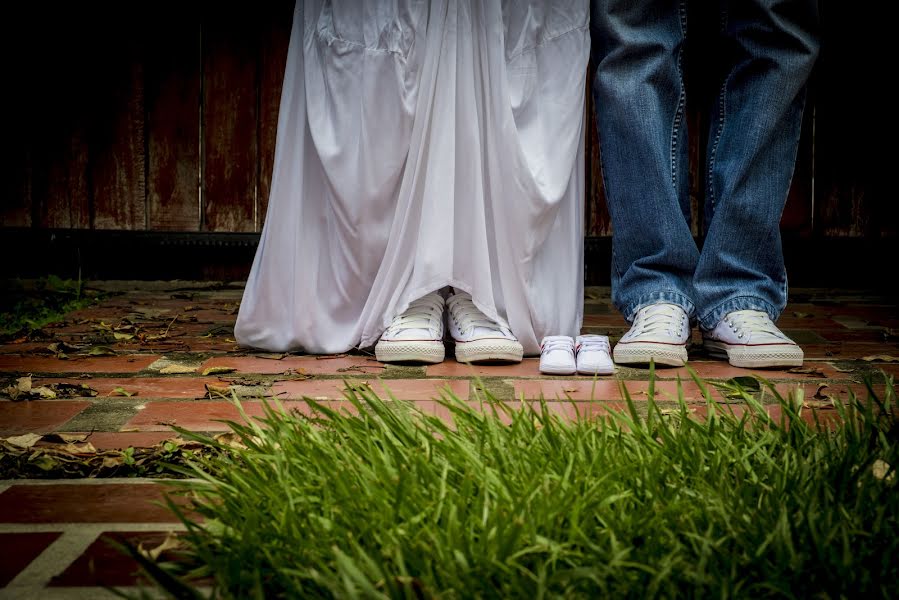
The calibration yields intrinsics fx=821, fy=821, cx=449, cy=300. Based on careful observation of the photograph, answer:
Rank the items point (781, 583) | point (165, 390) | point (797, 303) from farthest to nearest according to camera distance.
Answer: point (797, 303), point (165, 390), point (781, 583)

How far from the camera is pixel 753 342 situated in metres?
1.73

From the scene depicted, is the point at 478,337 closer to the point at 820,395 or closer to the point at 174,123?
the point at 820,395

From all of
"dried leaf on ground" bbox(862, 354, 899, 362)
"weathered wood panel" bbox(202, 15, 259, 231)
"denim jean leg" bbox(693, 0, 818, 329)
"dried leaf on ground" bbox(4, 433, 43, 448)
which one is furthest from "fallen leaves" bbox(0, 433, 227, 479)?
"weathered wood panel" bbox(202, 15, 259, 231)

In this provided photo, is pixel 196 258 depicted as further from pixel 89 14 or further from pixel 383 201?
pixel 383 201

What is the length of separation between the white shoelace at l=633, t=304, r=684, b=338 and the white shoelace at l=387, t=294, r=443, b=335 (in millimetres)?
444

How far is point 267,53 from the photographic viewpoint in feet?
9.89

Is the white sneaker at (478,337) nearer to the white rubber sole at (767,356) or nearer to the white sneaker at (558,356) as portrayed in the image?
the white sneaker at (558,356)

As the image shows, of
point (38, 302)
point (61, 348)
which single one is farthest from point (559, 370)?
point (38, 302)

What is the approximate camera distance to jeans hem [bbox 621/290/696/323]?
185 cm

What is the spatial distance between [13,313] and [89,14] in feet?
3.98

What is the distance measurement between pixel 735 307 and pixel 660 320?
7.6 inches

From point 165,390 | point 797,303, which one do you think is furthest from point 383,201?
point 797,303

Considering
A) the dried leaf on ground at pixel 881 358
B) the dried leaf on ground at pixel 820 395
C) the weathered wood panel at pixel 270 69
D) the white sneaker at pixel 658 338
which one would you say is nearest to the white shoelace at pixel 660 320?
the white sneaker at pixel 658 338

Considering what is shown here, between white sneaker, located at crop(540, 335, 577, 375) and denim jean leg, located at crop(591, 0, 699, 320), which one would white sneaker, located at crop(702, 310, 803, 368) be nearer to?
denim jean leg, located at crop(591, 0, 699, 320)
